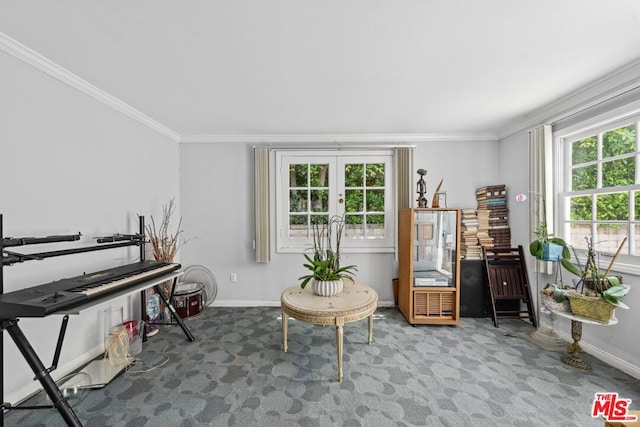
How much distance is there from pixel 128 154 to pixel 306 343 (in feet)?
9.02

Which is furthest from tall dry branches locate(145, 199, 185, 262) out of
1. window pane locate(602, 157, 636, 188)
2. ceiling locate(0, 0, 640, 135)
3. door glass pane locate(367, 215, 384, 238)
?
window pane locate(602, 157, 636, 188)

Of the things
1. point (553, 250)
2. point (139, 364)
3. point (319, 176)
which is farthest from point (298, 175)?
point (553, 250)

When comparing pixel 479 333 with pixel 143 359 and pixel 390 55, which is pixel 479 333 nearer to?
pixel 390 55

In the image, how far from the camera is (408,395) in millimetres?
1796

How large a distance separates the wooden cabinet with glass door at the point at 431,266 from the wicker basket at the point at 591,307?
959 millimetres

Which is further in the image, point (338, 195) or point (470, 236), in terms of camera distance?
point (338, 195)

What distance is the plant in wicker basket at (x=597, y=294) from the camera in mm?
1908

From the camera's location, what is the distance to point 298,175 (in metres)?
3.52

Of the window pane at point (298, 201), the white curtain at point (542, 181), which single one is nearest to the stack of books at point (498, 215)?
the white curtain at point (542, 181)

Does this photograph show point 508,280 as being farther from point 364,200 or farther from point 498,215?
point 364,200

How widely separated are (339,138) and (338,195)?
79cm

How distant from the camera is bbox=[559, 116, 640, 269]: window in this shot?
210 centimetres

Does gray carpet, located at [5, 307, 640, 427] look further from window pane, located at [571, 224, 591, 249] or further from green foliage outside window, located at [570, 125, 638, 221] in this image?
green foliage outside window, located at [570, 125, 638, 221]

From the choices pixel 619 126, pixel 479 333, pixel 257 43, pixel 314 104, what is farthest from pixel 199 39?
pixel 479 333
